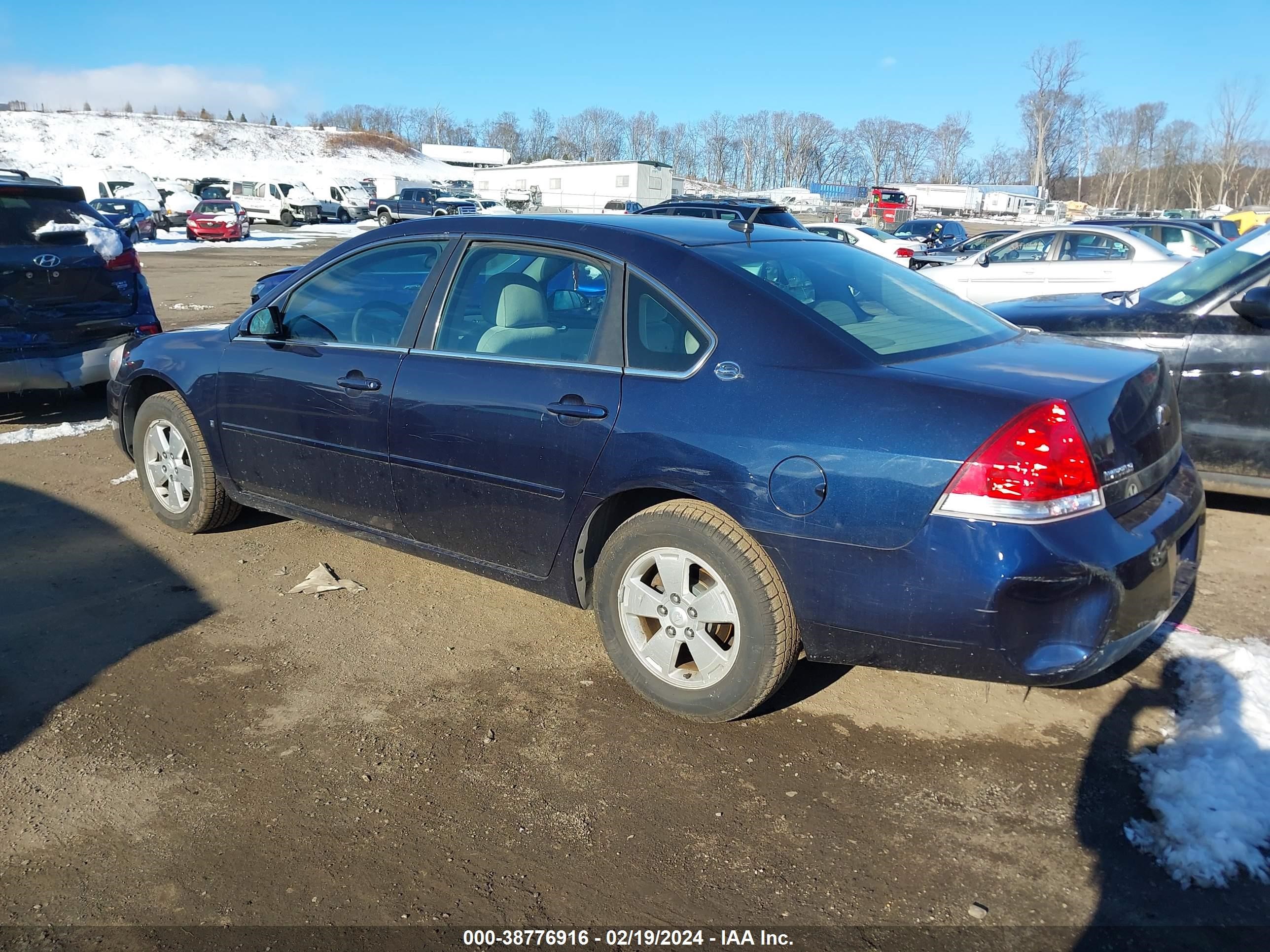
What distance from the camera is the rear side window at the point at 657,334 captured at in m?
3.19

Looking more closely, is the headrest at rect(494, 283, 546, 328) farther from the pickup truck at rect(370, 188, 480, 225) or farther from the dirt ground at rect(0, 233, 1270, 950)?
the pickup truck at rect(370, 188, 480, 225)

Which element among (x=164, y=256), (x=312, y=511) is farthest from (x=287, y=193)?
(x=312, y=511)

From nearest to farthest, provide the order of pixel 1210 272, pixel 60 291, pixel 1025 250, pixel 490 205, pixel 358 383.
A: pixel 358 383, pixel 1210 272, pixel 60 291, pixel 1025 250, pixel 490 205

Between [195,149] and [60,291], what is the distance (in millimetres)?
87136

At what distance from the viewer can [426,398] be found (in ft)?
12.2

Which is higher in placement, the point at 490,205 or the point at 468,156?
the point at 468,156

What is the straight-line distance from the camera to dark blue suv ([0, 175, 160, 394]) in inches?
271

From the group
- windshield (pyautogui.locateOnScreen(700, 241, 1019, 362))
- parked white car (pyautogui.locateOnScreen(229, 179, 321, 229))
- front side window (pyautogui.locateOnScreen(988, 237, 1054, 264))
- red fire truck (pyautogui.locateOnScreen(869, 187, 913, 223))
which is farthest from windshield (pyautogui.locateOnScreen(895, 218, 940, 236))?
windshield (pyautogui.locateOnScreen(700, 241, 1019, 362))

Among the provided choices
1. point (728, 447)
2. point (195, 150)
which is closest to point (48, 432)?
point (728, 447)

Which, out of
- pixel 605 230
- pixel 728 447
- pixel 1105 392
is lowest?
pixel 728 447

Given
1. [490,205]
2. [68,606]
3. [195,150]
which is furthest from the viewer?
[195,150]

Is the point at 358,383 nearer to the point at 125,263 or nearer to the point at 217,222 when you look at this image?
the point at 125,263

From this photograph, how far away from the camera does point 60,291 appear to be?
7.16 m

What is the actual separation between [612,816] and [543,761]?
358 millimetres
